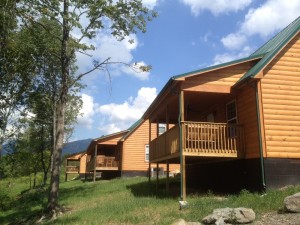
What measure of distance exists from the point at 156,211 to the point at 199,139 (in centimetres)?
420

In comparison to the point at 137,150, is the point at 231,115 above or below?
above

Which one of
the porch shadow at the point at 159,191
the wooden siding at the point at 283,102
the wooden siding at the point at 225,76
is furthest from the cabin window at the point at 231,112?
the porch shadow at the point at 159,191

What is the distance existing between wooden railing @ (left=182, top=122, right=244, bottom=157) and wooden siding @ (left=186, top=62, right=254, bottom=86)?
6.47ft

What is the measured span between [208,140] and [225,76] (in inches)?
126

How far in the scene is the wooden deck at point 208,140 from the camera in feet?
48.1

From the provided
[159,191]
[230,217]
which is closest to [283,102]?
[230,217]

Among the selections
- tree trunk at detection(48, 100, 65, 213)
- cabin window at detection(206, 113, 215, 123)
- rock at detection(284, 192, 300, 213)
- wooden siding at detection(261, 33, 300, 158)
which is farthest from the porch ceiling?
rock at detection(284, 192, 300, 213)

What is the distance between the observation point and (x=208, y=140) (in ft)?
48.2

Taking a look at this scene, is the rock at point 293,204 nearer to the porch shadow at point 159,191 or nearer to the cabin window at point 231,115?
the cabin window at point 231,115

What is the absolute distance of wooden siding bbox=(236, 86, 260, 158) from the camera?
14289 mm

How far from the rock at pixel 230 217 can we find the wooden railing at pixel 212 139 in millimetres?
4770

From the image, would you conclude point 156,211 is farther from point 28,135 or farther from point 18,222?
point 28,135

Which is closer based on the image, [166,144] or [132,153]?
[166,144]

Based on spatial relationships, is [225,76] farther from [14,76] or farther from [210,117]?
[14,76]
